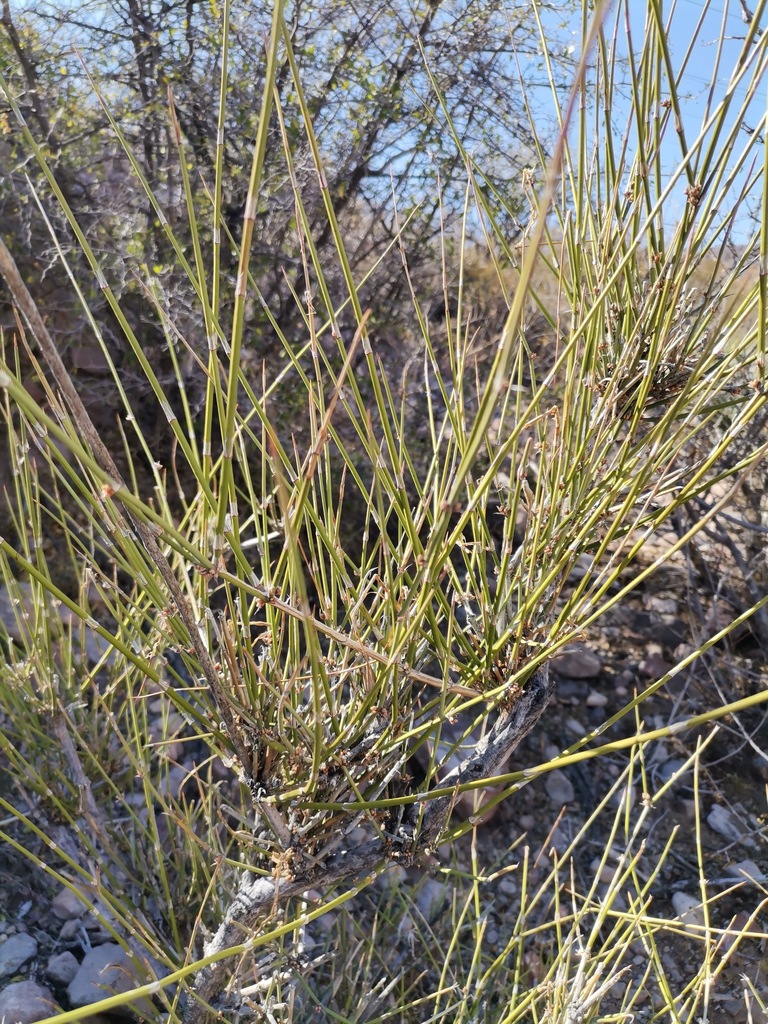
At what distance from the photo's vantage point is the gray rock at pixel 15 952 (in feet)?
4.34

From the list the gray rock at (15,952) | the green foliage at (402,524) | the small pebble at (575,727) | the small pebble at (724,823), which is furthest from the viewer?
the small pebble at (575,727)

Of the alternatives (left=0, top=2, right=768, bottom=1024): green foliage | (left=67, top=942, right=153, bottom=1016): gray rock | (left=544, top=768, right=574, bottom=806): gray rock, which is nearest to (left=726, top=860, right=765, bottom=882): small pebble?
(left=544, top=768, right=574, bottom=806): gray rock

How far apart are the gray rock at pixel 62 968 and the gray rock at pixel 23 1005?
6cm

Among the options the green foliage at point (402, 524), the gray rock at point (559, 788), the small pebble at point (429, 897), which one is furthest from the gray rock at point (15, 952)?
the gray rock at point (559, 788)

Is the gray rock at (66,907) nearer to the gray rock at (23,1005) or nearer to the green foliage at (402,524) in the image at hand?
the gray rock at (23,1005)

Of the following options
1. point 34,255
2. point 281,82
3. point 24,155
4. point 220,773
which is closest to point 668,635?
point 220,773

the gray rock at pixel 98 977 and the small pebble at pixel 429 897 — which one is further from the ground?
the gray rock at pixel 98 977

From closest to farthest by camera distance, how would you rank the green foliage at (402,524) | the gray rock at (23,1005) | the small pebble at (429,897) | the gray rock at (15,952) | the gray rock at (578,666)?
the green foliage at (402,524), the gray rock at (23,1005), the gray rock at (15,952), the small pebble at (429,897), the gray rock at (578,666)

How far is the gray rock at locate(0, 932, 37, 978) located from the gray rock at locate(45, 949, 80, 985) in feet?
0.15

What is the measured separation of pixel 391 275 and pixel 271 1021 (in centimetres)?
224

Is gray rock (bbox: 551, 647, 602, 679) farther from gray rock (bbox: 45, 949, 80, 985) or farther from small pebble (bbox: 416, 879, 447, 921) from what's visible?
gray rock (bbox: 45, 949, 80, 985)

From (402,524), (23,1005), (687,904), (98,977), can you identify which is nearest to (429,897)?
(687,904)

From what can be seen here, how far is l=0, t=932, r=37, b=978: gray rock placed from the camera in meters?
1.32

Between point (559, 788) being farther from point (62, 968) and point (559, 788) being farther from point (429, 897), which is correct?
point (62, 968)
